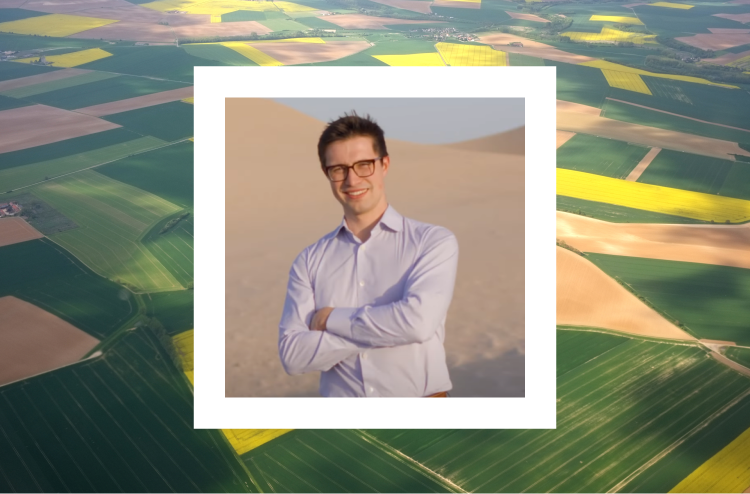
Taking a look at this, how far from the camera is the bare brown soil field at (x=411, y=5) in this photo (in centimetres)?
5413

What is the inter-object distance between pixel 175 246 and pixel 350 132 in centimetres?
1413

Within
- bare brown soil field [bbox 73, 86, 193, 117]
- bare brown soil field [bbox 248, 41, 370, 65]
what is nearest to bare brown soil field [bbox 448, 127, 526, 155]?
bare brown soil field [bbox 73, 86, 193, 117]

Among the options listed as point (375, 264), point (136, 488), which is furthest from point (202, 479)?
point (375, 264)

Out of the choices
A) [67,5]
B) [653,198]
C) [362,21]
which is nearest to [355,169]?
[653,198]

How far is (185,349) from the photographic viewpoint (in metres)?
15.2

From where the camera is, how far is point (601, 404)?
13414mm

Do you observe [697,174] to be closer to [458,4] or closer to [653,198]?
[653,198]

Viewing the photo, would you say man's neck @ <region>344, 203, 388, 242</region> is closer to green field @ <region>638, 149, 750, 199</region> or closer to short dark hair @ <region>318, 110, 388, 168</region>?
short dark hair @ <region>318, 110, 388, 168</region>

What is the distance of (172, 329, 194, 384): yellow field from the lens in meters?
14.5

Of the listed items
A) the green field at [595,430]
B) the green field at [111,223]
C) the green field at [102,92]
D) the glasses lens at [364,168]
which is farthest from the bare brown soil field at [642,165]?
the green field at [102,92]

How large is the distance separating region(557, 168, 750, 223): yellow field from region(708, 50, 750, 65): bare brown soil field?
20.6m

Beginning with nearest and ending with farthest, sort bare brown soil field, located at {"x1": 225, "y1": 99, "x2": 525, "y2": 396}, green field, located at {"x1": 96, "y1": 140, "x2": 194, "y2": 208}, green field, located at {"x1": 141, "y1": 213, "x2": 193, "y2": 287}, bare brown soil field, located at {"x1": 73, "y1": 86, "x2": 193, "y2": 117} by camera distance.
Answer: bare brown soil field, located at {"x1": 225, "y1": 99, "x2": 525, "y2": 396}
green field, located at {"x1": 141, "y1": 213, "x2": 193, "y2": 287}
green field, located at {"x1": 96, "y1": 140, "x2": 194, "y2": 208}
bare brown soil field, located at {"x1": 73, "y1": 86, "x2": 193, "y2": 117}

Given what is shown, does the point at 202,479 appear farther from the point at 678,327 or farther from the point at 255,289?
the point at 678,327

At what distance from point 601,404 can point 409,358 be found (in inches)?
295
